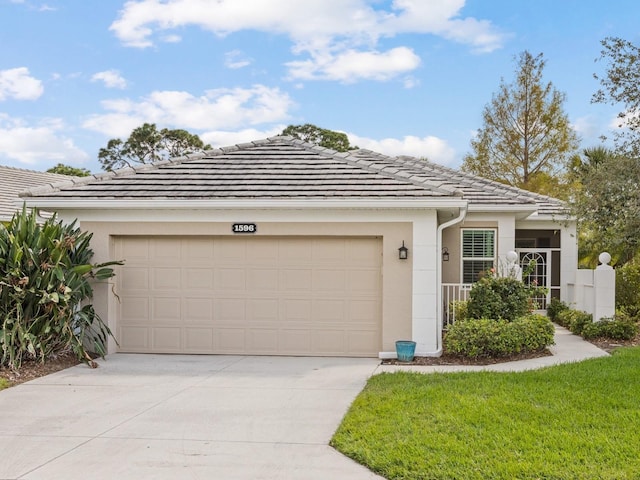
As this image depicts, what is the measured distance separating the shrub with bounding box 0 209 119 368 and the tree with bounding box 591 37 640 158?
11.1m

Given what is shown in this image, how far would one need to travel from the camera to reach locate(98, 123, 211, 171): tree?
45.2m

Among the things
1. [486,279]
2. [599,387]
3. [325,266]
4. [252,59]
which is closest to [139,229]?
[325,266]

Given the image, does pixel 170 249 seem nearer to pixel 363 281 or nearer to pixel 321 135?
pixel 363 281

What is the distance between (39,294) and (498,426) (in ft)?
23.3

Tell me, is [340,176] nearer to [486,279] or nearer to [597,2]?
[486,279]

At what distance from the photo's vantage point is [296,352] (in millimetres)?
11344

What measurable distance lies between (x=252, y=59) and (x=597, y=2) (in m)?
9.19

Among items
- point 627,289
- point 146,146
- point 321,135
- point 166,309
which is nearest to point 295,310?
point 166,309

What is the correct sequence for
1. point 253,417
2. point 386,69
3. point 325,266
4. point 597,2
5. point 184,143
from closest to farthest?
point 253,417, point 325,266, point 597,2, point 386,69, point 184,143

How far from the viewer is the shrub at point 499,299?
38.2 feet

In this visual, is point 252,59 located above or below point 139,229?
above

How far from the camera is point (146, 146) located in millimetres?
45469

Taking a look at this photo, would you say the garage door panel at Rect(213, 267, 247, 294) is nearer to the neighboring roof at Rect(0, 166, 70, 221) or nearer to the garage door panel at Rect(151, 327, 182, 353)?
the garage door panel at Rect(151, 327, 182, 353)

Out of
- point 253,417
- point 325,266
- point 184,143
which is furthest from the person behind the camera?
point 184,143
